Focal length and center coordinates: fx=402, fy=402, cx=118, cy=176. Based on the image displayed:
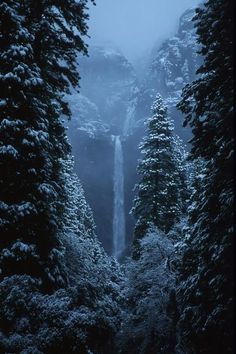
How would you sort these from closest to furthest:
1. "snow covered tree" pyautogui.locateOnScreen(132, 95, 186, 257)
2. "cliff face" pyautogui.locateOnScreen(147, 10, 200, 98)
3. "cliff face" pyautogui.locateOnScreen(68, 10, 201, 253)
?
"snow covered tree" pyautogui.locateOnScreen(132, 95, 186, 257) < "cliff face" pyautogui.locateOnScreen(68, 10, 201, 253) < "cliff face" pyautogui.locateOnScreen(147, 10, 200, 98)

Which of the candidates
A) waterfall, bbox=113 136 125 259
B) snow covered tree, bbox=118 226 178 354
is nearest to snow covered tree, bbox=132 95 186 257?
snow covered tree, bbox=118 226 178 354

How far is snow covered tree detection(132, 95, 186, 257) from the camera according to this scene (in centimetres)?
2494

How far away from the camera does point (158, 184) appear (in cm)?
2569

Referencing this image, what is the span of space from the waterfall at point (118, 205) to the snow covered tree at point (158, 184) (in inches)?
2473

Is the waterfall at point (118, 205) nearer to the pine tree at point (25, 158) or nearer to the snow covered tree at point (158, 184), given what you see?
the snow covered tree at point (158, 184)

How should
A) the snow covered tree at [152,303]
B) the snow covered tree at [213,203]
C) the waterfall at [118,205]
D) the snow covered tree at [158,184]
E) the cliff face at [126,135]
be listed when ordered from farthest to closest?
the cliff face at [126,135] → the waterfall at [118,205] → the snow covered tree at [158,184] → the snow covered tree at [152,303] → the snow covered tree at [213,203]

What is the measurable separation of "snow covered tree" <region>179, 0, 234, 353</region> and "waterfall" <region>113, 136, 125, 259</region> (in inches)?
3066

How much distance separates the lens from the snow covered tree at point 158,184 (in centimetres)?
2494

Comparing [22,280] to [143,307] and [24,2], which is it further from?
[143,307]

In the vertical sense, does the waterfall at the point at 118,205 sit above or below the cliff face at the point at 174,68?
below

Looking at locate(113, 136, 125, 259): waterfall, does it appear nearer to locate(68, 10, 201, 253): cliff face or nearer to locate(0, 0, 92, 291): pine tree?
locate(68, 10, 201, 253): cliff face

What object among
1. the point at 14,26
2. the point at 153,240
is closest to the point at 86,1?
the point at 14,26

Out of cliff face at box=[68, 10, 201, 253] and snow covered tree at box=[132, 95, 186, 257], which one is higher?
cliff face at box=[68, 10, 201, 253]

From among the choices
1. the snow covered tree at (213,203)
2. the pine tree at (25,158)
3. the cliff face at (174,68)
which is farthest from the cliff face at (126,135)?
the pine tree at (25,158)
